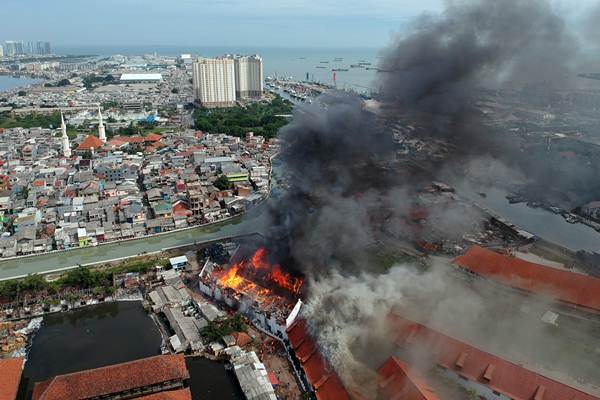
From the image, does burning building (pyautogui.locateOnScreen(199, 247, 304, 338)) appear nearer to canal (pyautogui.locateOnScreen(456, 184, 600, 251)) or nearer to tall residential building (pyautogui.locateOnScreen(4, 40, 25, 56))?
canal (pyautogui.locateOnScreen(456, 184, 600, 251))

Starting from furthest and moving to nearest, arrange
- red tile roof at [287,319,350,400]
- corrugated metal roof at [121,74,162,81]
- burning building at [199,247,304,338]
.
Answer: corrugated metal roof at [121,74,162,81]
burning building at [199,247,304,338]
red tile roof at [287,319,350,400]

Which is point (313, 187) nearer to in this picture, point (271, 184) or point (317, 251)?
point (317, 251)

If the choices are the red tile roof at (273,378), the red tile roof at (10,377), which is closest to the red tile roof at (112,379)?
the red tile roof at (10,377)

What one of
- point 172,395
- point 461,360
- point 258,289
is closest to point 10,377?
point 172,395

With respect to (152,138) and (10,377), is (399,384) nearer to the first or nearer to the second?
(10,377)

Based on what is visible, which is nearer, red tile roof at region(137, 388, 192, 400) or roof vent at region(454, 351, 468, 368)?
red tile roof at region(137, 388, 192, 400)

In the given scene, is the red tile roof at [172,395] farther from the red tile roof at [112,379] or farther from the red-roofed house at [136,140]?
the red-roofed house at [136,140]

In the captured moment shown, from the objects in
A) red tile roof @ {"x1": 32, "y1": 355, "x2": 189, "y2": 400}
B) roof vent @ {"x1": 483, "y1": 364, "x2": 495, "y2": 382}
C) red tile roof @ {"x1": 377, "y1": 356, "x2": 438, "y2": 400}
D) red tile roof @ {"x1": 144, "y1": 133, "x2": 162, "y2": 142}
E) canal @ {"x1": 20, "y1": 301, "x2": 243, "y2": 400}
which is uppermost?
red tile roof @ {"x1": 144, "y1": 133, "x2": 162, "y2": 142}

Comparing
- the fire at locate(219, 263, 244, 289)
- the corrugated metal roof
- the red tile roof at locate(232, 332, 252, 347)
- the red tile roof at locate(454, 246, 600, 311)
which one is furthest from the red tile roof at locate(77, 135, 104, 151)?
the corrugated metal roof
